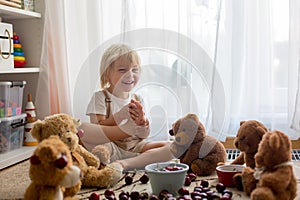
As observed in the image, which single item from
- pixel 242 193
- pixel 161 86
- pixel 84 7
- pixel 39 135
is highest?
pixel 84 7

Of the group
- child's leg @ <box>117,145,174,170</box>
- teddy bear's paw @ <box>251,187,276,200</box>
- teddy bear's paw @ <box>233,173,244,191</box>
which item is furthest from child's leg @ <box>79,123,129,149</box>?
teddy bear's paw @ <box>251,187,276,200</box>

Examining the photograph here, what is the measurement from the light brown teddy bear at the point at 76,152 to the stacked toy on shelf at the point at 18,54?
0.82m

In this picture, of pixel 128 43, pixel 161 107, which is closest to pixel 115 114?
pixel 161 107

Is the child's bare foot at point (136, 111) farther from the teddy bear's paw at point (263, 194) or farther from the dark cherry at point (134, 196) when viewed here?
the teddy bear's paw at point (263, 194)

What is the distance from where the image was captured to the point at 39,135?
1.27 metres

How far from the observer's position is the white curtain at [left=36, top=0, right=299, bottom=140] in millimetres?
1966

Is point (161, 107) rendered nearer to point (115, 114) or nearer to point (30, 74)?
point (115, 114)

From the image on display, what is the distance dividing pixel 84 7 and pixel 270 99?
1.03m

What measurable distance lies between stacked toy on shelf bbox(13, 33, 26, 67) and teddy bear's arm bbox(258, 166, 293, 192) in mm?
1454

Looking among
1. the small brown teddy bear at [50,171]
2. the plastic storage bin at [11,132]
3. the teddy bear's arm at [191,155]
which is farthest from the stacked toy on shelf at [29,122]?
the small brown teddy bear at [50,171]

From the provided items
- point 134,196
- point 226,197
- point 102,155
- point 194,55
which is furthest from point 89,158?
point 194,55

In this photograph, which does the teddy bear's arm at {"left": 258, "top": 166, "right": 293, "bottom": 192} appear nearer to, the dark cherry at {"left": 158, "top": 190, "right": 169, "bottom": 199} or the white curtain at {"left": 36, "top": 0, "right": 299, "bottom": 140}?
the dark cherry at {"left": 158, "top": 190, "right": 169, "bottom": 199}

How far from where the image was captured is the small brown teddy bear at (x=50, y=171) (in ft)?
3.27

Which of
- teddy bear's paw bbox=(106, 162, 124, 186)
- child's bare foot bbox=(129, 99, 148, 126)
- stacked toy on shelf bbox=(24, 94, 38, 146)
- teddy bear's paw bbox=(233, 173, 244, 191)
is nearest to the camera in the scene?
teddy bear's paw bbox=(233, 173, 244, 191)
